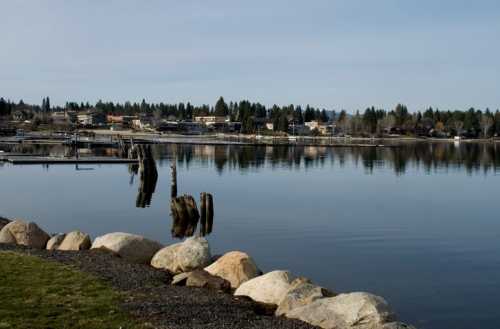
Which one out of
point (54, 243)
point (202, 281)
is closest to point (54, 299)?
point (202, 281)

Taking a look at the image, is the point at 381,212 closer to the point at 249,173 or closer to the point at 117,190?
the point at 117,190

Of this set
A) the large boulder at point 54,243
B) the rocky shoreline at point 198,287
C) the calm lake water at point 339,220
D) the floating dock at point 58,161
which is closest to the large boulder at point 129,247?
the rocky shoreline at point 198,287

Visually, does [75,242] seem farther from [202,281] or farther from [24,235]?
[202,281]

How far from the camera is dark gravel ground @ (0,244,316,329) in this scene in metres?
11.0

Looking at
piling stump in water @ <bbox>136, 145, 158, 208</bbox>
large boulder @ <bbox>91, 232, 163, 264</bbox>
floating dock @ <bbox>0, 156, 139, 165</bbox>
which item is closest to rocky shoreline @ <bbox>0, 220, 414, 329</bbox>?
large boulder @ <bbox>91, 232, 163, 264</bbox>

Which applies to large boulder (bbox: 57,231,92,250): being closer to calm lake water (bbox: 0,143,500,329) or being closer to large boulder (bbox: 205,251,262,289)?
large boulder (bbox: 205,251,262,289)

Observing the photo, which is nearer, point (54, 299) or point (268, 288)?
point (54, 299)

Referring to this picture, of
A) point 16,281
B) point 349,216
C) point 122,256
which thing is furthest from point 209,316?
point 349,216

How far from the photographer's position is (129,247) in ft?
57.7

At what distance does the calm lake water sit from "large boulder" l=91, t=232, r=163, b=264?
457cm

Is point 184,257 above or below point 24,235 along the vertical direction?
below

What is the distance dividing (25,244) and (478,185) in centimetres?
4234

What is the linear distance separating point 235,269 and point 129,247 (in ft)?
12.4

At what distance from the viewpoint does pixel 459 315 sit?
1514 cm
